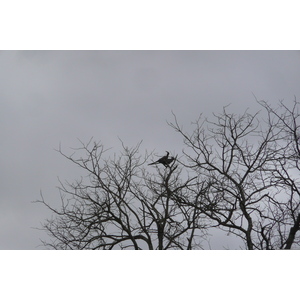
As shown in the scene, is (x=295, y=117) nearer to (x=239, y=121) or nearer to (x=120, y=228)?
(x=239, y=121)

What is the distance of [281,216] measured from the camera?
28.3ft

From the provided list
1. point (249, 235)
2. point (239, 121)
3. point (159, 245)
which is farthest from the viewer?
point (239, 121)

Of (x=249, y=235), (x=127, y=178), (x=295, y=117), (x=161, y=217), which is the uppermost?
(x=295, y=117)

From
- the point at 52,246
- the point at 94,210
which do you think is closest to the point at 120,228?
the point at 94,210

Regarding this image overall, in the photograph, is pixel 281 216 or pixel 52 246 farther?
pixel 52 246

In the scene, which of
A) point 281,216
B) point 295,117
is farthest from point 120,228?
point 295,117

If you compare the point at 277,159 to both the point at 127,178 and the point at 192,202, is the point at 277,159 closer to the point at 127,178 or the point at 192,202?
the point at 192,202

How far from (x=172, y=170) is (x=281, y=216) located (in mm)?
2103

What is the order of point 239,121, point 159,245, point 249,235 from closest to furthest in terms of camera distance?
1. point 249,235
2. point 159,245
3. point 239,121

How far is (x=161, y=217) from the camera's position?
9.07 m

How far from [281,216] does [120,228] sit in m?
2.90

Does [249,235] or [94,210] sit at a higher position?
[94,210]

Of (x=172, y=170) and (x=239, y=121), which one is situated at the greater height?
(x=239, y=121)

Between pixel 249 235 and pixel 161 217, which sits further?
pixel 161 217
